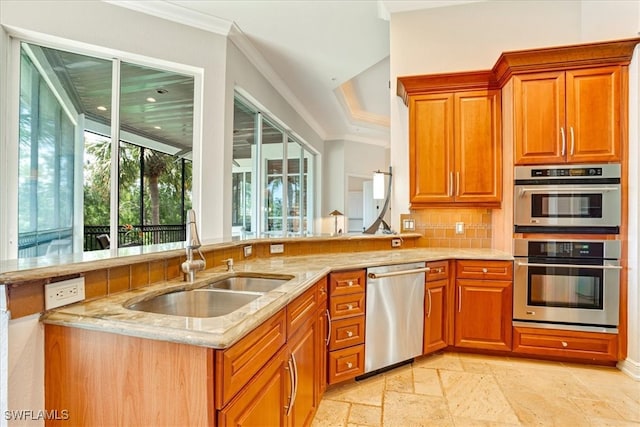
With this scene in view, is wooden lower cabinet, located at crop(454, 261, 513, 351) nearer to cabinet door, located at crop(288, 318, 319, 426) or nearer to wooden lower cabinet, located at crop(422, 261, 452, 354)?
wooden lower cabinet, located at crop(422, 261, 452, 354)

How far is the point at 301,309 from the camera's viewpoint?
160cm

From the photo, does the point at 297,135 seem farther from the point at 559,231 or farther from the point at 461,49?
the point at 559,231

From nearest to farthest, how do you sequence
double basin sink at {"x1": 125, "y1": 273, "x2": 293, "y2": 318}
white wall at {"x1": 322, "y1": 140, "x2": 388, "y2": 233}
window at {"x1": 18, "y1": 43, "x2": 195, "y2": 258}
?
double basin sink at {"x1": 125, "y1": 273, "x2": 293, "y2": 318}, window at {"x1": 18, "y1": 43, "x2": 195, "y2": 258}, white wall at {"x1": 322, "y1": 140, "x2": 388, "y2": 233}

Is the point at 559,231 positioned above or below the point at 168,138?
below

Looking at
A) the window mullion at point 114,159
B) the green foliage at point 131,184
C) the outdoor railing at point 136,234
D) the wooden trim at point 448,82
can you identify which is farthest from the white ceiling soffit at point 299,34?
the outdoor railing at point 136,234

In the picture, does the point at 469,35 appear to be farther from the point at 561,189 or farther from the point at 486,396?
the point at 486,396

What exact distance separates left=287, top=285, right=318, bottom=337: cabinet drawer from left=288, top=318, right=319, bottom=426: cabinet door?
4cm

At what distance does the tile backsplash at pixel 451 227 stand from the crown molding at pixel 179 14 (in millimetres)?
2782

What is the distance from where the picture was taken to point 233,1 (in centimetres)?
315

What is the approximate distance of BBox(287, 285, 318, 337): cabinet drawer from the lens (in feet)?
4.75

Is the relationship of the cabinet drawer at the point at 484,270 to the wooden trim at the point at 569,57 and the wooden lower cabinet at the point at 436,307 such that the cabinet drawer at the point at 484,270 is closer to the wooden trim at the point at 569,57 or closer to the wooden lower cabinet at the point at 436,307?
the wooden lower cabinet at the point at 436,307

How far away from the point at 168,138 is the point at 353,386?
321cm

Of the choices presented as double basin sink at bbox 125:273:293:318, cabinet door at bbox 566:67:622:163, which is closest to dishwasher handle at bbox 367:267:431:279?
double basin sink at bbox 125:273:293:318

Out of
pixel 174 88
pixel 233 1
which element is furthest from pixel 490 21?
pixel 174 88
